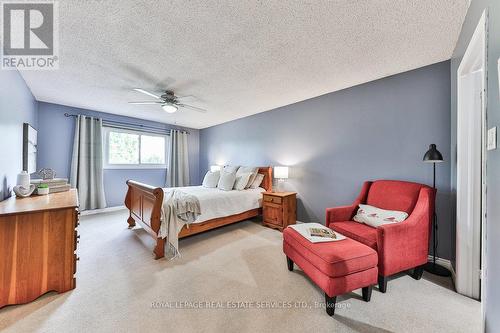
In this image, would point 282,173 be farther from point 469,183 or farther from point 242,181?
point 469,183

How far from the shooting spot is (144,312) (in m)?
1.50

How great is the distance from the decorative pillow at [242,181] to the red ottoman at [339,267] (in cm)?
218

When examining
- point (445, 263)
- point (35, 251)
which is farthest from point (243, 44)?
point (445, 263)

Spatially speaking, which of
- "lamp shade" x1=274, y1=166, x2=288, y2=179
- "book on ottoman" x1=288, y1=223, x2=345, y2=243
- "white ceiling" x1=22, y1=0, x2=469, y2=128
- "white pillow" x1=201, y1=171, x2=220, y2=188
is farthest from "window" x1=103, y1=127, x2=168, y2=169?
"book on ottoman" x1=288, y1=223, x2=345, y2=243

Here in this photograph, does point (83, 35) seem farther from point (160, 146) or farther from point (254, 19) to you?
point (160, 146)

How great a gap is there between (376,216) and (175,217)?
8.11 feet

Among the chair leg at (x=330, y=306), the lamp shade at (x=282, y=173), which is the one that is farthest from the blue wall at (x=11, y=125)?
the lamp shade at (x=282, y=173)

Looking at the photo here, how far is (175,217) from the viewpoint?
2535 mm

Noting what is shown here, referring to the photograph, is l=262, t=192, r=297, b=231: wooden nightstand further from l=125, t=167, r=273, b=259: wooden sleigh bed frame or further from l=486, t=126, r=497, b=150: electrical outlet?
l=486, t=126, r=497, b=150: electrical outlet

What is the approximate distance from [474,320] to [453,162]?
1389 millimetres

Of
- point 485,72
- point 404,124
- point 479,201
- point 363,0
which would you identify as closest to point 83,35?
point 363,0

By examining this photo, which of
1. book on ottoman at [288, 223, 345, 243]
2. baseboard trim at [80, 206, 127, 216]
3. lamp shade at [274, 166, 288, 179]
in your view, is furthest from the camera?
baseboard trim at [80, 206, 127, 216]

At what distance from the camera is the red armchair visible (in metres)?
1.70

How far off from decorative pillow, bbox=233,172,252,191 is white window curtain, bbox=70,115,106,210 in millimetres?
3180
